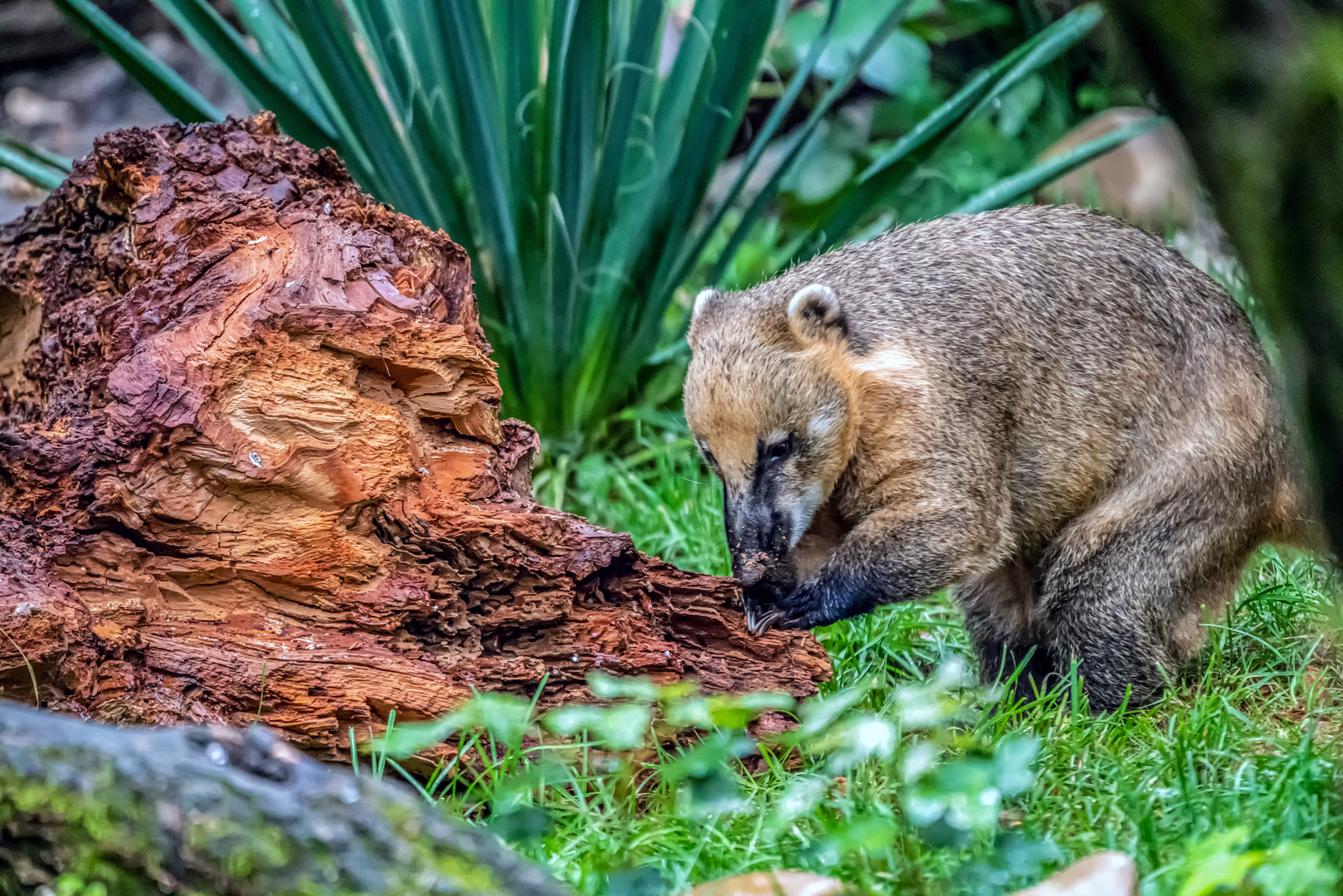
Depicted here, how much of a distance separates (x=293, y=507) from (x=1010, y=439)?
203cm

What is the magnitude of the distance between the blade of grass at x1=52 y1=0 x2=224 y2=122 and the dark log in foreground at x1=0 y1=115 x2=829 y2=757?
1293 millimetres

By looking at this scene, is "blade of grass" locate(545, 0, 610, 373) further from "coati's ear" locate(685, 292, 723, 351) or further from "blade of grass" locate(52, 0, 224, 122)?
"blade of grass" locate(52, 0, 224, 122)

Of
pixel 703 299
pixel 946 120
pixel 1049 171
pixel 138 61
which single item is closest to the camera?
pixel 703 299

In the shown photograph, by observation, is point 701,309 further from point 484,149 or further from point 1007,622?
point 1007,622

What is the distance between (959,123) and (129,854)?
4163 millimetres

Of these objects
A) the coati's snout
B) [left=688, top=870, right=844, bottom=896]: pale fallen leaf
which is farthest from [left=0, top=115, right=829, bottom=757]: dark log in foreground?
[left=688, top=870, right=844, bottom=896]: pale fallen leaf

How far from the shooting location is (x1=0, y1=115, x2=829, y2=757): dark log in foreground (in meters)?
2.66

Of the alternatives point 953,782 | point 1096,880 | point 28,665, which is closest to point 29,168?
point 28,665

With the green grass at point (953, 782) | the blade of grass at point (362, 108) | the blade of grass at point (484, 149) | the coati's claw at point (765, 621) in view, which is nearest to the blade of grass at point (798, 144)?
the blade of grass at point (484, 149)

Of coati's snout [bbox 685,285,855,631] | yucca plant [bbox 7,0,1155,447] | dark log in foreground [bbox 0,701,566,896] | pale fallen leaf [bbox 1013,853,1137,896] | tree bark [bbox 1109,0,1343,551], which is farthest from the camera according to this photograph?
yucca plant [bbox 7,0,1155,447]

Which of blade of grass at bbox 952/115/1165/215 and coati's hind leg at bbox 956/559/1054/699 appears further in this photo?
blade of grass at bbox 952/115/1165/215

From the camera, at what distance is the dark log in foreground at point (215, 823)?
1627mm

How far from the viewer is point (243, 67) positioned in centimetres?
456

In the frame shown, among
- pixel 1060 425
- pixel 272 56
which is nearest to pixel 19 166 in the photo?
pixel 272 56
